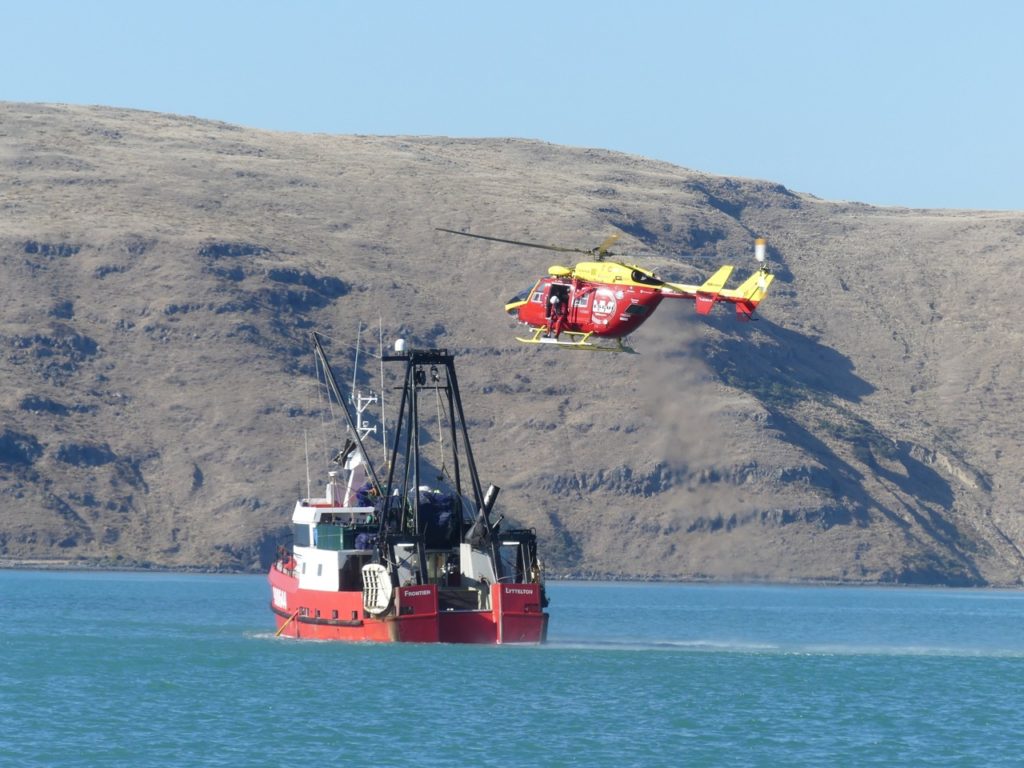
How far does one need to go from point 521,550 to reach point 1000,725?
85.9ft

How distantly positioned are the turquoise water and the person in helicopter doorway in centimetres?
1332

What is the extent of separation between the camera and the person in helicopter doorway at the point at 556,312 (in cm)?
8369

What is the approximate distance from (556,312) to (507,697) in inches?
836

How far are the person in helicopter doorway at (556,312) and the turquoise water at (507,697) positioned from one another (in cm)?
1332

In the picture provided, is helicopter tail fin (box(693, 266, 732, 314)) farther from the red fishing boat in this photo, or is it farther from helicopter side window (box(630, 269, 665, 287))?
the red fishing boat

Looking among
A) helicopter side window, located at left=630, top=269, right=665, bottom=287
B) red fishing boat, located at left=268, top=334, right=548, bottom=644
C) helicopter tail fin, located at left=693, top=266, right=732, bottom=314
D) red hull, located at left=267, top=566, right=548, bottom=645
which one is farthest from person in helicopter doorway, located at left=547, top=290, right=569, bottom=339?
red hull, located at left=267, top=566, right=548, bottom=645

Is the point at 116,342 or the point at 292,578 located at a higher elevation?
the point at 116,342

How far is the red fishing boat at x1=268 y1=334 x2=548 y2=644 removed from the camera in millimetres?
80438

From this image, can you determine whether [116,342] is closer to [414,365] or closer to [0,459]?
[0,459]

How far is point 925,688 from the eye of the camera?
75375 mm

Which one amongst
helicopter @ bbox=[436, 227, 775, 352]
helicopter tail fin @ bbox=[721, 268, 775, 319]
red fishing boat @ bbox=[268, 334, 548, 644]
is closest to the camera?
red fishing boat @ bbox=[268, 334, 548, 644]

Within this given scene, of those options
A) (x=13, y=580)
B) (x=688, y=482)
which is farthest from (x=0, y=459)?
(x=688, y=482)

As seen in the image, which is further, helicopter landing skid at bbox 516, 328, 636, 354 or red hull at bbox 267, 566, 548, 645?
helicopter landing skid at bbox 516, 328, 636, 354

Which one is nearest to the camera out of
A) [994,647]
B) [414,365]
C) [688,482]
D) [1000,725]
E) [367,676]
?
[1000,725]
